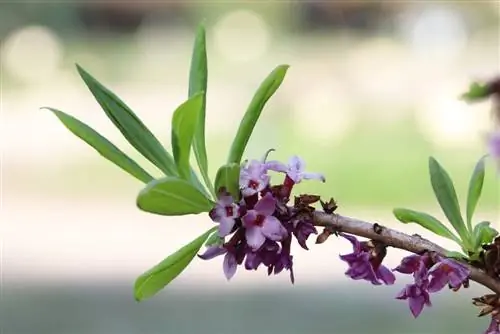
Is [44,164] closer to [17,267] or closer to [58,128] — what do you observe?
[58,128]

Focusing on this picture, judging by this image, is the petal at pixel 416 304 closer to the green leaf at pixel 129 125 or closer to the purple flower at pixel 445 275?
the purple flower at pixel 445 275

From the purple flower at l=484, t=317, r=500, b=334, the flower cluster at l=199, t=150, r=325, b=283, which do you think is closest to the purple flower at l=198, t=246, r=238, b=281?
the flower cluster at l=199, t=150, r=325, b=283

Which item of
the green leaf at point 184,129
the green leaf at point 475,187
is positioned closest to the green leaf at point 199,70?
the green leaf at point 184,129

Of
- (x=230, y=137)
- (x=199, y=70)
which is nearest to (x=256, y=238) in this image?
(x=199, y=70)

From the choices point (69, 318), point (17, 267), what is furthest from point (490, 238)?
point (17, 267)

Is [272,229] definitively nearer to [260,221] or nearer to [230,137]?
[260,221]

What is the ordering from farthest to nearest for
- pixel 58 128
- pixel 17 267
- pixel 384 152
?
pixel 58 128 < pixel 384 152 < pixel 17 267

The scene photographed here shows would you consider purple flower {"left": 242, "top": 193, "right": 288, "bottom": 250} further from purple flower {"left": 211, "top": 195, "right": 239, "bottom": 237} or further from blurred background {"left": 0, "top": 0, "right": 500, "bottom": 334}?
blurred background {"left": 0, "top": 0, "right": 500, "bottom": 334}

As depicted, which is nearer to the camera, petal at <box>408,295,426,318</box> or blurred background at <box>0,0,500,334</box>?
petal at <box>408,295,426,318</box>
